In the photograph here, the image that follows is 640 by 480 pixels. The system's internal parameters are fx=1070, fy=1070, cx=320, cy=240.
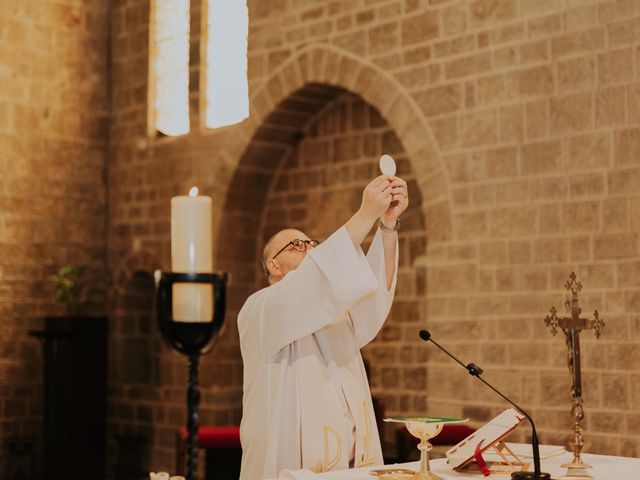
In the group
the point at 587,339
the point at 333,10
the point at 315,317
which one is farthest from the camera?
the point at 333,10

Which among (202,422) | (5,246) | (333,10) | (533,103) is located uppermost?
(333,10)

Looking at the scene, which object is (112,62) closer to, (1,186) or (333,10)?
(1,186)

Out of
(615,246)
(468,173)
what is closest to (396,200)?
(615,246)

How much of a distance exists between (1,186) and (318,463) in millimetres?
6275

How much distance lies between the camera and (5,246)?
30.4 feet

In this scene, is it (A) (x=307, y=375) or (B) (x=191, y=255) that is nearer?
(B) (x=191, y=255)

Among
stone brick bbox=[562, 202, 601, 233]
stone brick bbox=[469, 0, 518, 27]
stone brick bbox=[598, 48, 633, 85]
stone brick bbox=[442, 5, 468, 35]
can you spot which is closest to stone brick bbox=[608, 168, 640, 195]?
stone brick bbox=[562, 202, 601, 233]

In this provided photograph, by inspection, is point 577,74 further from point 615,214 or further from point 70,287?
point 70,287

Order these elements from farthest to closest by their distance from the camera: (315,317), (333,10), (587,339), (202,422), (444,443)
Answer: (202,422) → (333,10) → (444,443) → (587,339) → (315,317)

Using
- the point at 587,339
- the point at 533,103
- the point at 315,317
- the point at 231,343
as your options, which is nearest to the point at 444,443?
the point at 587,339

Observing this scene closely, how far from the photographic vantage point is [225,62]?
29.9ft

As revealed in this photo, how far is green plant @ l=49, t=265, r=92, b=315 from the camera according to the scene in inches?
362

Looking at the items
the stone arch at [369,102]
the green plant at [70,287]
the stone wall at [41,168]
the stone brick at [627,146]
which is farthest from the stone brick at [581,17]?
the stone wall at [41,168]

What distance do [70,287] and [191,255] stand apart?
7086 mm
